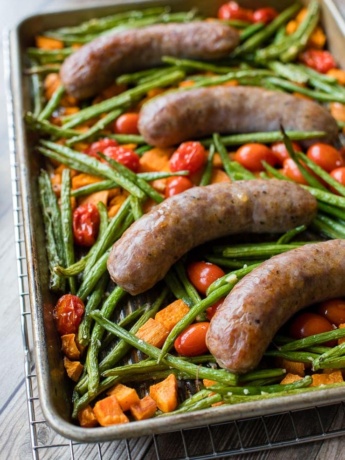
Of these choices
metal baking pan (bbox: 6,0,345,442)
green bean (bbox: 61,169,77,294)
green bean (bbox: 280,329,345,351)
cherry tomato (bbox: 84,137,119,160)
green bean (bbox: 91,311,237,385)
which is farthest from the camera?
cherry tomato (bbox: 84,137,119,160)

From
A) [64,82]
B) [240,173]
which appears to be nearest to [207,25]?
[64,82]

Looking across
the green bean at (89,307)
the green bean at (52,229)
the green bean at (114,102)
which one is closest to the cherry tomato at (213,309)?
the green bean at (89,307)

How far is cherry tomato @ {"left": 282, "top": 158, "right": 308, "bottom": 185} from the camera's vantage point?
407 cm

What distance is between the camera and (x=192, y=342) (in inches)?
126

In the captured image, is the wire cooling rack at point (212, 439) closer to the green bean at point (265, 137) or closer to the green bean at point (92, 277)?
the green bean at point (92, 277)

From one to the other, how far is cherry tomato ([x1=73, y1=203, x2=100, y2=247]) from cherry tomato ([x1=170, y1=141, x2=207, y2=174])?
25.3 inches

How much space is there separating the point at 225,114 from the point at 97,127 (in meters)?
0.93

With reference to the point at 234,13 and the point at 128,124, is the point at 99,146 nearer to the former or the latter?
the point at 128,124

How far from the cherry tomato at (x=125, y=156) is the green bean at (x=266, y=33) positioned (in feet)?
5.08

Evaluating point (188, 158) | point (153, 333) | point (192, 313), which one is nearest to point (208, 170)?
point (188, 158)

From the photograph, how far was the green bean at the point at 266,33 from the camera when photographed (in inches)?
203

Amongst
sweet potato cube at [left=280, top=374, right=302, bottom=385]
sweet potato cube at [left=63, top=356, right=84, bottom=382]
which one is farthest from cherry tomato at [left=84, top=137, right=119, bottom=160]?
sweet potato cube at [left=280, top=374, right=302, bottom=385]

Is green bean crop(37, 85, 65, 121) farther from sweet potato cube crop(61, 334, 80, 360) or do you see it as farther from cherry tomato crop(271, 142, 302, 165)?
sweet potato cube crop(61, 334, 80, 360)

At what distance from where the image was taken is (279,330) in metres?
3.38
